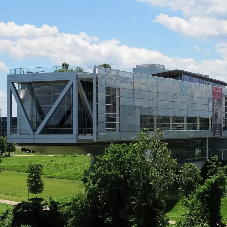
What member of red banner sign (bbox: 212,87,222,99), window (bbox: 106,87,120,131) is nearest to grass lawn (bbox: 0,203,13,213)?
window (bbox: 106,87,120,131)

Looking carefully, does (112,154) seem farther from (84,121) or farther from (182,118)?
(182,118)

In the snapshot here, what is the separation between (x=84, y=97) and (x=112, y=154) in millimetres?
10087

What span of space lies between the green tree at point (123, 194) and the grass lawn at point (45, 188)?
21.1 m

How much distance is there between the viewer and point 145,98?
42.6 metres

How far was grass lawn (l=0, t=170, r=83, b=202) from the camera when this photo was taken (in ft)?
175

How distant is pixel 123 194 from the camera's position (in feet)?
90.0

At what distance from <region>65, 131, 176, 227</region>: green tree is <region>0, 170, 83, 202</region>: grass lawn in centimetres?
2114

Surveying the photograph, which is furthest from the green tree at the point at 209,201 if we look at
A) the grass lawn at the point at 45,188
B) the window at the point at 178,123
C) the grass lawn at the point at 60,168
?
the grass lawn at the point at 60,168

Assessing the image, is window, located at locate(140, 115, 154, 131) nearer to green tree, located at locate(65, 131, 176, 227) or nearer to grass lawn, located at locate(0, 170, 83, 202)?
grass lawn, located at locate(0, 170, 83, 202)

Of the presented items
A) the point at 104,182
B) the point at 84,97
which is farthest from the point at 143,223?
the point at 84,97

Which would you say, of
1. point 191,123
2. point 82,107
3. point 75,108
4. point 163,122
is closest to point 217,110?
point 191,123

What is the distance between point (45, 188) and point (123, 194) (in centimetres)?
3495

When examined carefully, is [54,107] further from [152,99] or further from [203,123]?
[203,123]

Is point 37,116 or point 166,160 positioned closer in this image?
point 166,160
